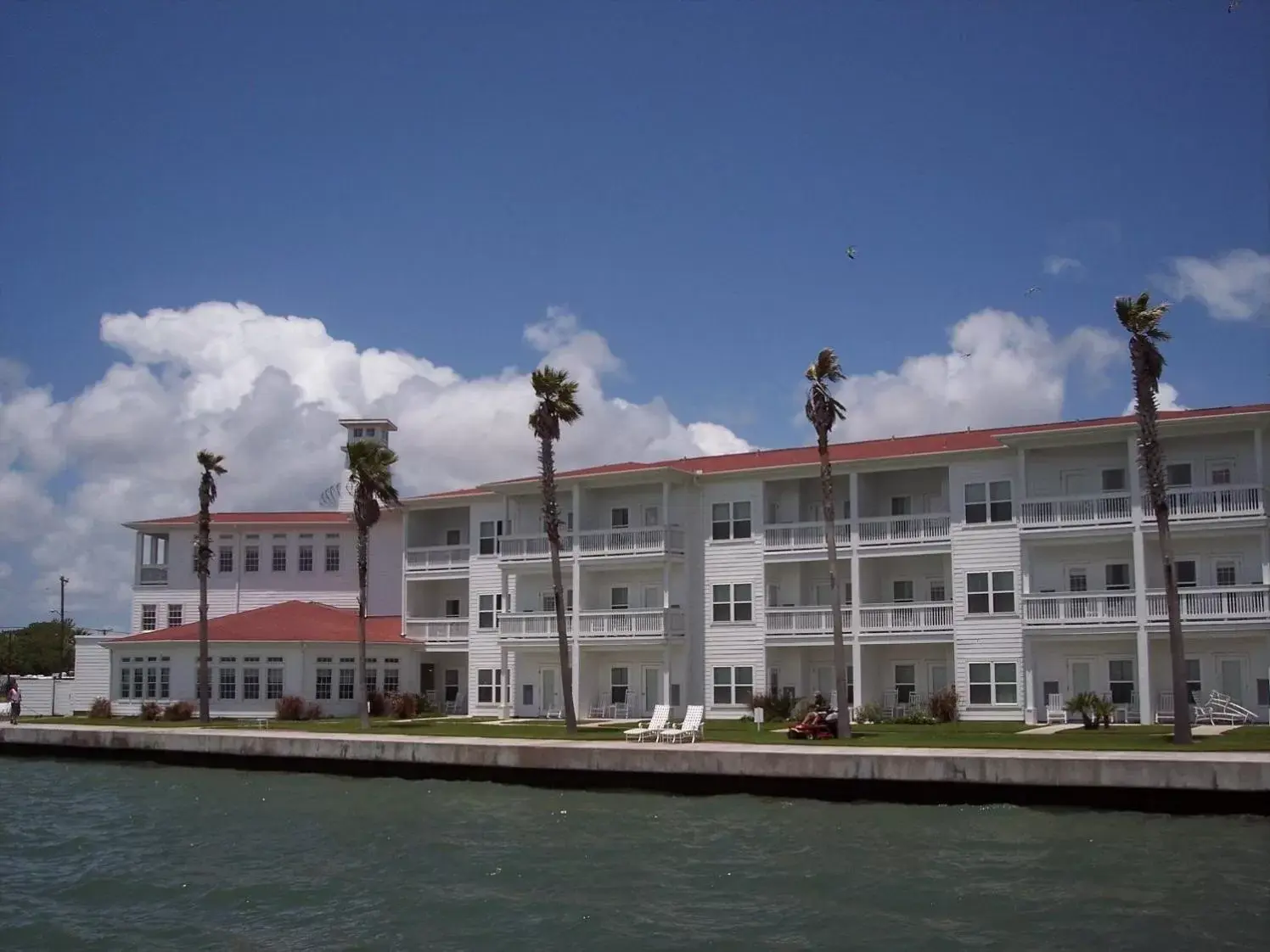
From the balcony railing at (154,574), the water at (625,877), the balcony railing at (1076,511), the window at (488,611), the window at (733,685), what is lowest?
the water at (625,877)

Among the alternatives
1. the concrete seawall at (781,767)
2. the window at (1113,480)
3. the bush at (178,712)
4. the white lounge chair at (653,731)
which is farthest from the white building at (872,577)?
the concrete seawall at (781,767)

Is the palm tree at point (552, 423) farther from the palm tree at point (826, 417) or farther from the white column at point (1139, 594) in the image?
the white column at point (1139, 594)

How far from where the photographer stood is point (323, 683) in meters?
51.1

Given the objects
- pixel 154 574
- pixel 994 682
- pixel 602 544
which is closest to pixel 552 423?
pixel 602 544

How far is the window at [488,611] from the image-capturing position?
51594 mm

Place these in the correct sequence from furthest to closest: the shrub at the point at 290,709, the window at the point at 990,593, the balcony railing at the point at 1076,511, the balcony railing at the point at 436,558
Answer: the balcony railing at the point at 436,558 → the shrub at the point at 290,709 → the window at the point at 990,593 → the balcony railing at the point at 1076,511

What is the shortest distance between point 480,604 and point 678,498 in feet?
31.6

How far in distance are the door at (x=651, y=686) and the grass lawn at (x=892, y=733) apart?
3486 mm

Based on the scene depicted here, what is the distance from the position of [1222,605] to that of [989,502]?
7.63m

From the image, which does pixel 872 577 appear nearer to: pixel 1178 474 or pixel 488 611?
pixel 1178 474

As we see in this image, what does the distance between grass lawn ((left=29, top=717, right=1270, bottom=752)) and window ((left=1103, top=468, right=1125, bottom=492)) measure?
7499mm

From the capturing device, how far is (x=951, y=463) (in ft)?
141

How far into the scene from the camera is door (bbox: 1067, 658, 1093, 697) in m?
41.1

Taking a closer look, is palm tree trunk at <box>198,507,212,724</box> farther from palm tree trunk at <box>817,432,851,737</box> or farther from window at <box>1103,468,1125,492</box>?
window at <box>1103,468,1125,492</box>
